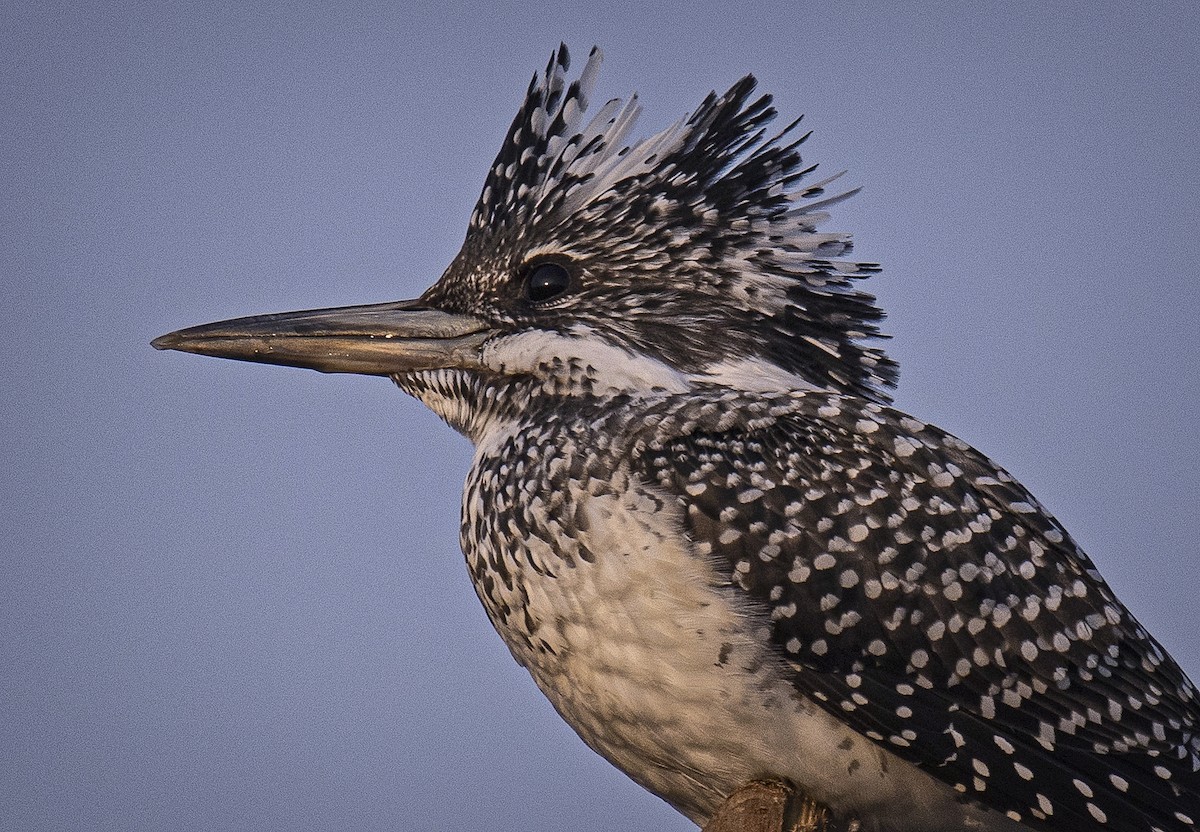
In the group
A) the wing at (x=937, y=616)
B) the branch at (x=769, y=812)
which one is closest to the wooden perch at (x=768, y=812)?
the branch at (x=769, y=812)

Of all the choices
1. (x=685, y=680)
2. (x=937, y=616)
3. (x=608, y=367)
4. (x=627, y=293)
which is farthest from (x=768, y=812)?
(x=627, y=293)

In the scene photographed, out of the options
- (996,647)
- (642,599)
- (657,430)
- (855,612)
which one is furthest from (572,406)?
(996,647)

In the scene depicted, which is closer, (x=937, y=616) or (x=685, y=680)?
(x=685, y=680)

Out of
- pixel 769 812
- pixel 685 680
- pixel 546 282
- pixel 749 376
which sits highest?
pixel 546 282

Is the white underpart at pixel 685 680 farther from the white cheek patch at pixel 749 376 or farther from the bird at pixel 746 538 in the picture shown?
the white cheek patch at pixel 749 376

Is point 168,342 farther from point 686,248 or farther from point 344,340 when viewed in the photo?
point 686,248

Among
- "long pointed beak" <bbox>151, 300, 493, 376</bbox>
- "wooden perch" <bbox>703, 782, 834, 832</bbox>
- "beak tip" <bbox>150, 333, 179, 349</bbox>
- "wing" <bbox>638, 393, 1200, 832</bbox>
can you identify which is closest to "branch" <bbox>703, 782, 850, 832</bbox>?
"wooden perch" <bbox>703, 782, 834, 832</bbox>
